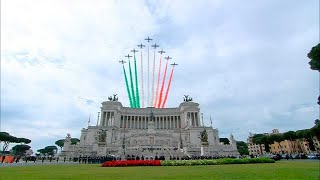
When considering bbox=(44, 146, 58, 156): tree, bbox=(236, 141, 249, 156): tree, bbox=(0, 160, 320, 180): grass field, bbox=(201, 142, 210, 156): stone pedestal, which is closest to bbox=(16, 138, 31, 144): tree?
bbox=(44, 146, 58, 156): tree

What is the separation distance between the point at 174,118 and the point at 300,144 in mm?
60782

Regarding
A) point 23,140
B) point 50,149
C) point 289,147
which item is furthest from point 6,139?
point 289,147

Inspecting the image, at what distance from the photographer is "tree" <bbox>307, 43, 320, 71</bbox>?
20.5 m

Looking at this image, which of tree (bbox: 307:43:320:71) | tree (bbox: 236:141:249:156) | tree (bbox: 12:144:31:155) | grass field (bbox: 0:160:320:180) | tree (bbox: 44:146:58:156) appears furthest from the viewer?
tree (bbox: 44:146:58:156)

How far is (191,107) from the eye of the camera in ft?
356

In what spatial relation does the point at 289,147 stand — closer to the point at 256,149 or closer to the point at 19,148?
the point at 256,149

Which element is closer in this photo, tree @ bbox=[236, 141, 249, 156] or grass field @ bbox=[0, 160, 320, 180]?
grass field @ bbox=[0, 160, 320, 180]

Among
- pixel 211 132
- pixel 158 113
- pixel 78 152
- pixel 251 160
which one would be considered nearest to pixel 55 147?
pixel 158 113

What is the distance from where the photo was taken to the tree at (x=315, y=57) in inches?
806

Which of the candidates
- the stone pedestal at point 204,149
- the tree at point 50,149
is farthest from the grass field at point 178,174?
the tree at point 50,149

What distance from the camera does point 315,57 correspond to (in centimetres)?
2067

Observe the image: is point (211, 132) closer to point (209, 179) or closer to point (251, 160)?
point (251, 160)

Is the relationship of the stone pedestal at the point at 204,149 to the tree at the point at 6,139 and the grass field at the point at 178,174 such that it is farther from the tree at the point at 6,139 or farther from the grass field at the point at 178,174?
the tree at the point at 6,139

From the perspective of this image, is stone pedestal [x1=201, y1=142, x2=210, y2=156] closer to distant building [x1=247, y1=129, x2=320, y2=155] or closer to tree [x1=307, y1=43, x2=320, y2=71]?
tree [x1=307, y1=43, x2=320, y2=71]
